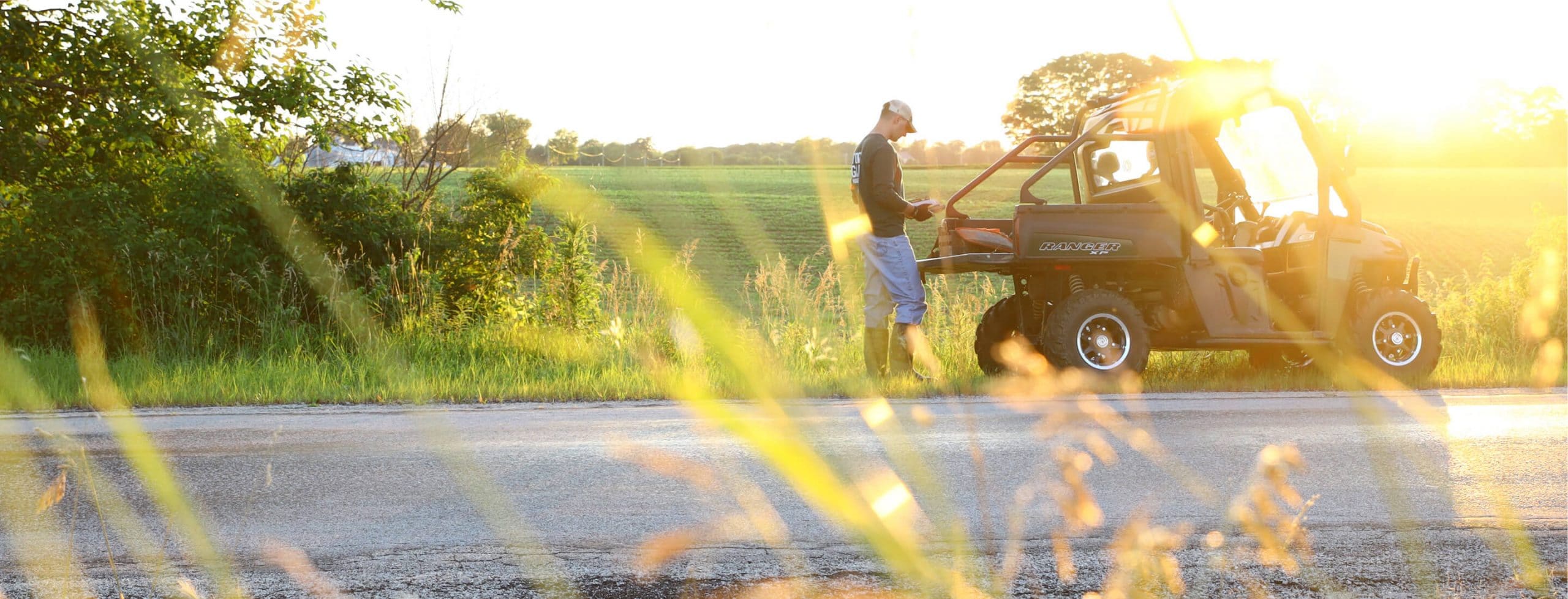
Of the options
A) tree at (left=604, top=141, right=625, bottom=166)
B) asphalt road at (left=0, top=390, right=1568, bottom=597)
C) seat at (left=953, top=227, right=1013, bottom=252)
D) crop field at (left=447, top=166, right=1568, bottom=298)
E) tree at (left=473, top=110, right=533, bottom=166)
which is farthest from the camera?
tree at (left=604, top=141, right=625, bottom=166)

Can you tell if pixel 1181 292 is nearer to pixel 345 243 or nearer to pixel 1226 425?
pixel 1226 425

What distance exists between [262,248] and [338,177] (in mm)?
909

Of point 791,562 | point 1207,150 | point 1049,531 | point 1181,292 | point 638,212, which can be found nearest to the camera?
point 791,562

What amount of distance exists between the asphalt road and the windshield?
1724 millimetres

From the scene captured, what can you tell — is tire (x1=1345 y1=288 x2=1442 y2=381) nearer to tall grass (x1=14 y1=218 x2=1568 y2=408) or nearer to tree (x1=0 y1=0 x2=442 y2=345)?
tall grass (x1=14 y1=218 x2=1568 y2=408)

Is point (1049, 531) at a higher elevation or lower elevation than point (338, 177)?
Answer: lower

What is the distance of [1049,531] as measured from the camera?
4012 millimetres

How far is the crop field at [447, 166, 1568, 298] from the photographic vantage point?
2877 cm

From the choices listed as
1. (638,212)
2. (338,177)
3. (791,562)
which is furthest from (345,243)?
(638,212)

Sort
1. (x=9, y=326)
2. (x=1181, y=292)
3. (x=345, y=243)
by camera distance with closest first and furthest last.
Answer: (x=1181, y=292) < (x=9, y=326) < (x=345, y=243)

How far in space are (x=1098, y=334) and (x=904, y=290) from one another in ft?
4.09

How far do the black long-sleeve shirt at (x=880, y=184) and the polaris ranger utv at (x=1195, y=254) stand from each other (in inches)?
13.7

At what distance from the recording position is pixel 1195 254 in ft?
25.0

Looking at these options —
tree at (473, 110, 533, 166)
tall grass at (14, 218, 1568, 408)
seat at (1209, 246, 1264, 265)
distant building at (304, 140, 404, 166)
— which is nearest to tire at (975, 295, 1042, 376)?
tall grass at (14, 218, 1568, 408)
